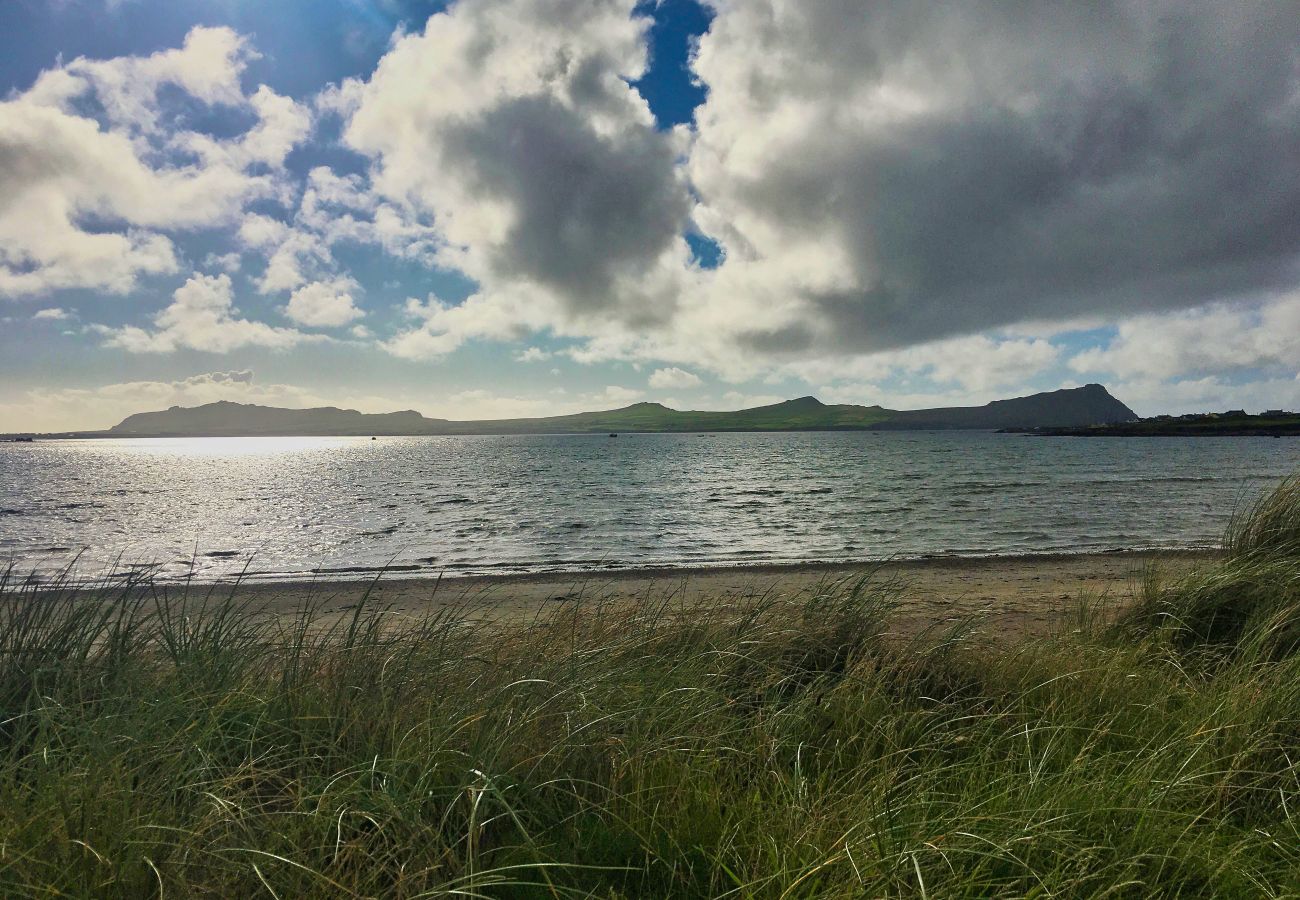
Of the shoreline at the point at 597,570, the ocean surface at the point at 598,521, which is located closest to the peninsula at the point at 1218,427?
the ocean surface at the point at 598,521

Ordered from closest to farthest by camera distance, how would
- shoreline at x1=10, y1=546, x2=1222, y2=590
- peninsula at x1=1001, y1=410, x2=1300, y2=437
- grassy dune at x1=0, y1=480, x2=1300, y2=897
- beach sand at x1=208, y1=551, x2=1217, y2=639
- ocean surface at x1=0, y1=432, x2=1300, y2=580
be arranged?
grassy dune at x1=0, y1=480, x2=1300, y2=897 < beach sand at x1=208, y1=551, x2=1217, y2=639 < shoreline at x1=10, y1=546, x2=1222, y2=590 < ocean surface at x1=0, y1=432, x2=1300, y2=580 < peninsula at x1=1001, y1=410, x2=1300, y2=437

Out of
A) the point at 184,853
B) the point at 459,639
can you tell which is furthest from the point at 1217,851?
the point at 459,639

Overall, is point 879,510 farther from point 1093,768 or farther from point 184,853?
point 184,853

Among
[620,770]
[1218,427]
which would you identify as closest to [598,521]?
[620,770]

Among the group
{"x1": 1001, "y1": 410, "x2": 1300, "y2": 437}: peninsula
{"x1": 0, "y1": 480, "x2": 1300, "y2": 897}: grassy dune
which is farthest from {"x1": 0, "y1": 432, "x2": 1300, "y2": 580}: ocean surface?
{"x1": 1001, "y1": 410, "x2": 1300, "y2": 437}: peninsula

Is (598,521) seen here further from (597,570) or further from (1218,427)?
(1218,427)

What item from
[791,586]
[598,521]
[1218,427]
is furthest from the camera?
[1218,427]

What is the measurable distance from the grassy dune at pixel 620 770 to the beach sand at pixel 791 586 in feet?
23.9

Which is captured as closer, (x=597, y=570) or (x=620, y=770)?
(x=620, y=770)

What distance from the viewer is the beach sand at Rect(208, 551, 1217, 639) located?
44.1 ft

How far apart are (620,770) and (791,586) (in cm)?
1371

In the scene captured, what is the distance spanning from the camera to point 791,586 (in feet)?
54.5

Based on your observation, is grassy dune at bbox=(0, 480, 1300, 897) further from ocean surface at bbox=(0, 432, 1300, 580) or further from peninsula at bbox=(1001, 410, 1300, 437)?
peninsula at bbox=(1001, 410, 1300, 437)

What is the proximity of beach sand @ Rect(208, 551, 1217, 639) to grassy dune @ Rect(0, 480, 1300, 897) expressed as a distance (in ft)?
23.9
